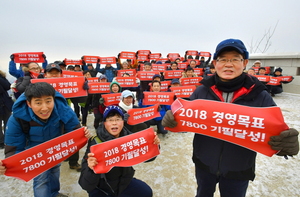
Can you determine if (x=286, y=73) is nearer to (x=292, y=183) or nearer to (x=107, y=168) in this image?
(x=292, y=183)

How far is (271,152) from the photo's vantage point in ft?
5.01

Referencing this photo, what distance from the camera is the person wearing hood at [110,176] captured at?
1.94 m

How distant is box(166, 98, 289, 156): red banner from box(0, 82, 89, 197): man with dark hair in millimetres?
1595

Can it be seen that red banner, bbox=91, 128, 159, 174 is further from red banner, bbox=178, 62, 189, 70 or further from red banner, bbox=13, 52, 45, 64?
red banner, bbox=178, 62, 189, 70

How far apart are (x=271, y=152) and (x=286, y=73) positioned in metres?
11.5

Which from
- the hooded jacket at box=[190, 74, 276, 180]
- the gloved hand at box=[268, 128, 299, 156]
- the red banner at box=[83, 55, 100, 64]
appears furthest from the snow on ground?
the red banner at box=[83, 55, 100, 64]

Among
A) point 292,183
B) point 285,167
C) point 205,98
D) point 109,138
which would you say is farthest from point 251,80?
point 285,167

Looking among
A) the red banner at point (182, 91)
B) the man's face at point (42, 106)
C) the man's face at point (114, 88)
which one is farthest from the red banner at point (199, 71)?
the man's face at point (42, 106)

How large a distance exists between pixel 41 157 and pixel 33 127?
404 millimetres

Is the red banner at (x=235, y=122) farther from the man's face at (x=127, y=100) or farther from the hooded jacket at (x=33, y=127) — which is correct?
the man's face at (x=127, y=100)

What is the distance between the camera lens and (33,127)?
2.05 m

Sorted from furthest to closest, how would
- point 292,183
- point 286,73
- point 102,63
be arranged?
point 286,73 < point 102,63 < point 292,183

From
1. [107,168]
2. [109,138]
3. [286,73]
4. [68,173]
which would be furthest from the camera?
[286,73]

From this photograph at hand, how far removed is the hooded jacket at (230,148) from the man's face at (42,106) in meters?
1.84
